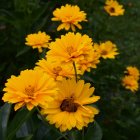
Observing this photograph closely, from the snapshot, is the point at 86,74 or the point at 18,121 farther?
the point at 86,74

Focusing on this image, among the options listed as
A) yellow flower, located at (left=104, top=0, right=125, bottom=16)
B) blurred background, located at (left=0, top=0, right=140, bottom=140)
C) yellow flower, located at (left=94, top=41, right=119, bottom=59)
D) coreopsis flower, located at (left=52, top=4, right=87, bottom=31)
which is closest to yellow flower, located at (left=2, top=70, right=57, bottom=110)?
coreopsis flower, located at (left=52, top=4, right=87, bottom=31)

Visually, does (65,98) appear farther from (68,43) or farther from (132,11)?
(132,11)

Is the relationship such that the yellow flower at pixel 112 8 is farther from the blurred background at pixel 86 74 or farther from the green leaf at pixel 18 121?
the green leaf at pixel 18 121

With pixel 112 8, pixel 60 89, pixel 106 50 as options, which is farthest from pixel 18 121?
pixel 112 8

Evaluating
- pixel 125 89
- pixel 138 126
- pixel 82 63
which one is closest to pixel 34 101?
pixel 82 63

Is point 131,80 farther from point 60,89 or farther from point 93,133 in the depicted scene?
point 60,89

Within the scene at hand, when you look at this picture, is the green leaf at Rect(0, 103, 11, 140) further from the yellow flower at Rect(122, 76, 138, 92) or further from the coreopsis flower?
the yellow flower at Rect(122, 76, 138, 92)

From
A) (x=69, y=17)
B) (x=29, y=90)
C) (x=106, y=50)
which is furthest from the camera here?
(x=106, y=50)
